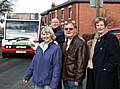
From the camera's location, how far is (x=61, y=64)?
6.14 metres

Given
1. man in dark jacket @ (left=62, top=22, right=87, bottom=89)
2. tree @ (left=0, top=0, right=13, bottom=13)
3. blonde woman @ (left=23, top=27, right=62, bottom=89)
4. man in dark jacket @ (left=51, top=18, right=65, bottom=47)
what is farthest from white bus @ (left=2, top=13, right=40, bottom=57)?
tree @ (left=0, top=0, right=13, bottom=13)

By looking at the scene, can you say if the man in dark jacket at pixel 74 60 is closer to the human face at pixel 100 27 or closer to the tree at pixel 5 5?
the human face at pixel 100 27

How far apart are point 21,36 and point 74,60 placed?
1777cm

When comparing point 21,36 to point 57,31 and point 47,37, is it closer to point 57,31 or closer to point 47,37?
point 57,31

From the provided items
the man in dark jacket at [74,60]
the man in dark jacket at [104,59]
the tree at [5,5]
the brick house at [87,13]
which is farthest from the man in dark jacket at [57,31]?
the tree at [5,5]

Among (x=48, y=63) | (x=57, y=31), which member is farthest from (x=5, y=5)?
(x=48, y=63)

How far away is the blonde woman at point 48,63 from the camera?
6.02m

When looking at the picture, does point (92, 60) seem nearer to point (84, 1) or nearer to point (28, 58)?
point (28, 58)

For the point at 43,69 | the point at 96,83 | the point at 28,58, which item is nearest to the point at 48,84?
the point at 43,69

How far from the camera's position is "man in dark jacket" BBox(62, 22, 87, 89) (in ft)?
20.1

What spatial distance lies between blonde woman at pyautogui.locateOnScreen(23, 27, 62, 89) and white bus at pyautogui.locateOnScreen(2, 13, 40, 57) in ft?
56.5

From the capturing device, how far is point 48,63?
603 cm

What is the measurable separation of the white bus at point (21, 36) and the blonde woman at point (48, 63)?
678 inches

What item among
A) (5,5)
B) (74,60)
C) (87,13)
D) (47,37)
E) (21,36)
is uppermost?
(5,5)
